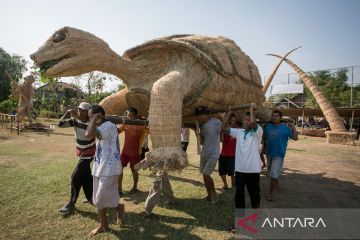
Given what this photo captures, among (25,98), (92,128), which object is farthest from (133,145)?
(25,98)

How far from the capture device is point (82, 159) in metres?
4.11

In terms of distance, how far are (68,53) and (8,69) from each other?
1849 inches

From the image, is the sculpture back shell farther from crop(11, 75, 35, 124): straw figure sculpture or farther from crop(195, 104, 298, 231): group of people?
crop(11, 75, 35, 124): straw figure sculpture

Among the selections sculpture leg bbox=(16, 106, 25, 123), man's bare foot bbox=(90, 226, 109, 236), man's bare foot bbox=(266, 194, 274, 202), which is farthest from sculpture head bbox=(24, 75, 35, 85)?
man's bare foot bbox=(266, 194, 274, 202)

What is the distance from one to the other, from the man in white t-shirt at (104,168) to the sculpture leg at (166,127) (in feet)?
1.51

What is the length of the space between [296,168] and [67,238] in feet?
21.2

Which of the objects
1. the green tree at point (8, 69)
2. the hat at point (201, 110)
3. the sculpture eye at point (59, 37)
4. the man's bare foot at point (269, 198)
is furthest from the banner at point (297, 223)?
the green tree at point (8, 69)

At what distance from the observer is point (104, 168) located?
333 cm

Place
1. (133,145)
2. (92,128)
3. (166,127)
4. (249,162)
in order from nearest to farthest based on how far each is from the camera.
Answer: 1. (92,128)
2. (166,127)
3. (249,162)
4. (133,145)

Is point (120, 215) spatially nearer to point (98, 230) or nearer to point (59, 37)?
point (98, 230)

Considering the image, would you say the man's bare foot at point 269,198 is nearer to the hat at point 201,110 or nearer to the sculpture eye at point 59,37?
the hat at point 201,110

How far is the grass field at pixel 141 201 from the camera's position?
11.0ft

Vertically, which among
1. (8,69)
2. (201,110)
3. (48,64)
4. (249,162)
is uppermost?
(8,69)

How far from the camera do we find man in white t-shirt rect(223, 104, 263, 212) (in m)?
3.55
